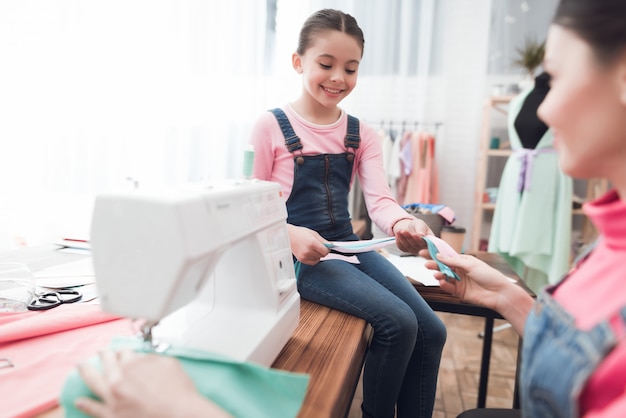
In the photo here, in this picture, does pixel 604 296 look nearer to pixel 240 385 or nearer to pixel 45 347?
pixel 240 385

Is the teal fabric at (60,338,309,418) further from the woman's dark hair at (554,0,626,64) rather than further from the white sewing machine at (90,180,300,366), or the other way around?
the woman's dark hair at (554,0,626,64)

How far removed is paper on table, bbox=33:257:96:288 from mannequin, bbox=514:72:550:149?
2.17 m

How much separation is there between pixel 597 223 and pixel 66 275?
1249 millimetres

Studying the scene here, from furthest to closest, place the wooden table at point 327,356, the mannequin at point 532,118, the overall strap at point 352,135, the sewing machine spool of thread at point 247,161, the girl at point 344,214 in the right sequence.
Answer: the mannequin at point 532,118 < the overall strap at point 352,135 < the girl at point 344,214 < the sewing machine spool of thread at point 247,161 < the wooden table at point 327,356


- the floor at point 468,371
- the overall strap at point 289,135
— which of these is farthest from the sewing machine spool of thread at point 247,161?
the floor at point 468,371

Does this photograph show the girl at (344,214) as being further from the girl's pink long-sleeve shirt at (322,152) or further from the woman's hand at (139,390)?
the woman's hand at (139,390)

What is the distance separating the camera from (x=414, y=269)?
1.50 metres

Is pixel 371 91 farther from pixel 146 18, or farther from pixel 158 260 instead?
pixel 158 260

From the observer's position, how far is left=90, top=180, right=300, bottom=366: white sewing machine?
0.58 meters

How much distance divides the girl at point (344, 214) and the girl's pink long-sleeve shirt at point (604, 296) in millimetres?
510

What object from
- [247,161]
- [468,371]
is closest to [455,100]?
[468,371]

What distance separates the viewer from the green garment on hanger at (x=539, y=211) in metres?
2.36

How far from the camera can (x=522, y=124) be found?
2.34 meters

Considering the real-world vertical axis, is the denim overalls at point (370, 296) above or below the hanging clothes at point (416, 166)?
below
